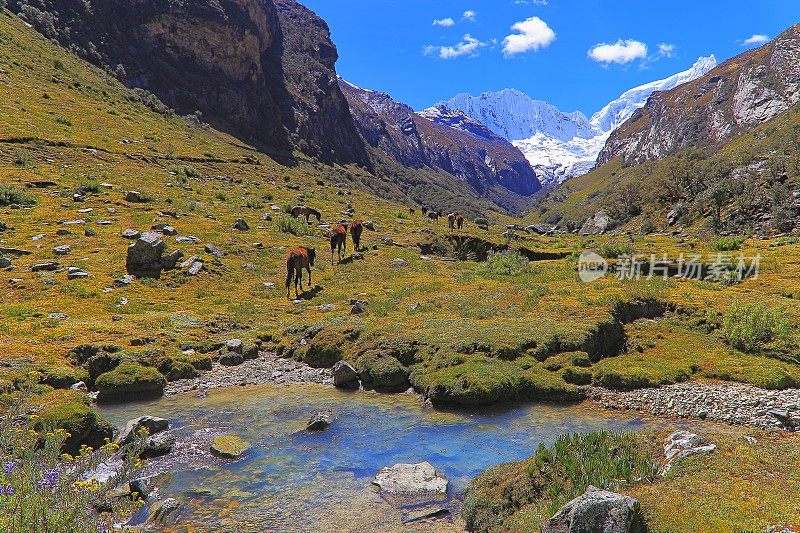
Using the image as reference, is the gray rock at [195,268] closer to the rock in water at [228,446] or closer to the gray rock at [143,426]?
the gray rock at [143,426]

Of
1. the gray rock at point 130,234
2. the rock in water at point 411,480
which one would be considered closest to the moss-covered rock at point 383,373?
the rock in water at point 411,480

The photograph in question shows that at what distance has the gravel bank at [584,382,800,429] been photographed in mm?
12625

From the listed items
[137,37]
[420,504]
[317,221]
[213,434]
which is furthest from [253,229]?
[137,37]

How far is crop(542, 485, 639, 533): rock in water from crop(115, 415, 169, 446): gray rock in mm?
10130

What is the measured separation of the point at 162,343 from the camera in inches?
758

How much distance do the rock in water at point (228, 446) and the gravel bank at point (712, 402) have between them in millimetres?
10332

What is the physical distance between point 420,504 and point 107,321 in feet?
57.7

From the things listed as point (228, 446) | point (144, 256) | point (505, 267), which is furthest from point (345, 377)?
point (505, 267)

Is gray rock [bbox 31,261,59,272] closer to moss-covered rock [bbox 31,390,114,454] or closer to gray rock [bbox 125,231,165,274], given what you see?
gray rock [bbox 125,231,165,274]

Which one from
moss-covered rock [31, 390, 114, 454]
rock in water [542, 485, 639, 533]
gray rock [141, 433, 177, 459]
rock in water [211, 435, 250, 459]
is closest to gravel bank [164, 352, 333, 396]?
moss-covered rock [31, 390, 114, 454]

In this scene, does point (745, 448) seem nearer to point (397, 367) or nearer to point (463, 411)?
point (463, 411)

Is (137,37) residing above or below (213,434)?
above

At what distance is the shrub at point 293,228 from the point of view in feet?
143

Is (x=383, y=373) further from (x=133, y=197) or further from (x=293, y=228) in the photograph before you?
(x=133, y=197)
